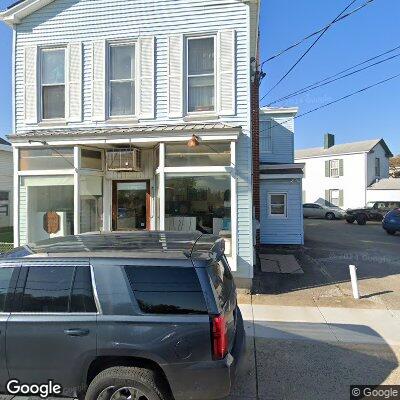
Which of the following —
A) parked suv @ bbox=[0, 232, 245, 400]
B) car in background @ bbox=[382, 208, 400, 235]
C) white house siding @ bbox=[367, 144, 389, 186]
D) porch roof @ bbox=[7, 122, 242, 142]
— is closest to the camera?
parked suv @ bbox=[0, 232, 245, 400]

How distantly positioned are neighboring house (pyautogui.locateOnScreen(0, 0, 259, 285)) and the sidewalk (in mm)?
1959

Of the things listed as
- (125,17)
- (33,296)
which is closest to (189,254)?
(33,296)

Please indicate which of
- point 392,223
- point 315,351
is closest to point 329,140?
point 392,223

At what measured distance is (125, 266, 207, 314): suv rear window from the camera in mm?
3084

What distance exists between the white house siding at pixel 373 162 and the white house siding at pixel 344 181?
0.79 meters

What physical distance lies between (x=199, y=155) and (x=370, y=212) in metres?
24.8

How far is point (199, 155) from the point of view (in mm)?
8312

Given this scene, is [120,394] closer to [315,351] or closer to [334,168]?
[315,351]

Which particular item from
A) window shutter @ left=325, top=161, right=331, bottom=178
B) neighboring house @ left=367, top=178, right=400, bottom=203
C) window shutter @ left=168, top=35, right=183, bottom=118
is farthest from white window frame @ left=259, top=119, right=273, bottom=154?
window shutter @ left=325, top=161, right=331, bottom=178

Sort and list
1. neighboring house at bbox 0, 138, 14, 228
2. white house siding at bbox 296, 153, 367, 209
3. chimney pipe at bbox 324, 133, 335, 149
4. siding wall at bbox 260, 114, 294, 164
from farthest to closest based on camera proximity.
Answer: chimney pipe at bbox 324, 133, 335, 149
white house siding at bbox 296, 153, 367, 209
neighboring house at bbox 0, 138, 14, 228
siding wall at bbox 260, 114, 294, 164

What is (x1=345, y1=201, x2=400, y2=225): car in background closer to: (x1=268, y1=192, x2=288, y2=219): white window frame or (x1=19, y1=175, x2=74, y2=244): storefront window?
(x1=268, y1=192, x2=288, y2=219): white window frame

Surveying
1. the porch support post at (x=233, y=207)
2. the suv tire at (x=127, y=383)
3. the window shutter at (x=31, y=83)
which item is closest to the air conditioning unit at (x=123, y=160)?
the window shutter at (x=31, y=83)

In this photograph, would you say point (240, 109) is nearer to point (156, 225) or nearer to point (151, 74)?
point (151, 74)

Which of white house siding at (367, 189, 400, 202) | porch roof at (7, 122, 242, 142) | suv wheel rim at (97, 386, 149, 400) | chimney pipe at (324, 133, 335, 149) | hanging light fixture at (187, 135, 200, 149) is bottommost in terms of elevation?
suv wheel rim at (97, 386, 149, 400)
